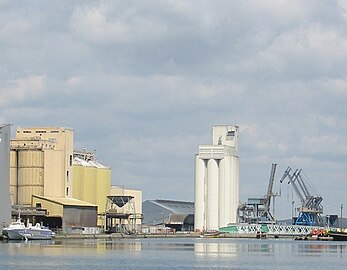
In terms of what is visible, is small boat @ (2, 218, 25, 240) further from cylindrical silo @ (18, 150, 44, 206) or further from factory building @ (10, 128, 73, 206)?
cylindrical silo @ (18, 150, 44, 206)

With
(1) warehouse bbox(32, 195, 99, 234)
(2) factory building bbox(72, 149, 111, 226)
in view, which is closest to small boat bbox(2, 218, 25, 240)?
(1) warehouse bbox(32, 195, 99, 234)

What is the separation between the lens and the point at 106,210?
19188 centimetres

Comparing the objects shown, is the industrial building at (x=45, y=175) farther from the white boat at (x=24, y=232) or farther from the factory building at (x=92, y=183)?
the white boat at (x=24, y=232)

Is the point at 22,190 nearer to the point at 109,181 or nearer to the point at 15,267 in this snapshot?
the point at 109,181

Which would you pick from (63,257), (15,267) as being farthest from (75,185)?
(15,267)

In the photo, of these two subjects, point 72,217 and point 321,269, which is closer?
point 321,269

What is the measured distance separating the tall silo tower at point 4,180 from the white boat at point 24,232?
1675mm

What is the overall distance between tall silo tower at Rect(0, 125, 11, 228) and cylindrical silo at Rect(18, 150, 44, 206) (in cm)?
2453

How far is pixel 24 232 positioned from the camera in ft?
482

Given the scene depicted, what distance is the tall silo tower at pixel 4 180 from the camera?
146 metres

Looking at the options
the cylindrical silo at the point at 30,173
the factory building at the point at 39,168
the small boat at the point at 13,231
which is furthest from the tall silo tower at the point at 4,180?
the factory building at the point at 39,168

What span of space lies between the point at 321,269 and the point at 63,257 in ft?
86.2

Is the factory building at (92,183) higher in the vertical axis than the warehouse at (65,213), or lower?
higher

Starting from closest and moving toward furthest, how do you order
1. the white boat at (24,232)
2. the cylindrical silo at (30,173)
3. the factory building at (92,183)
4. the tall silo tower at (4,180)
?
the white boat at (24,232) → the tall silo tower at (4,180) → the cylindrical silo at (30,173) → the factory building at (92,183)
